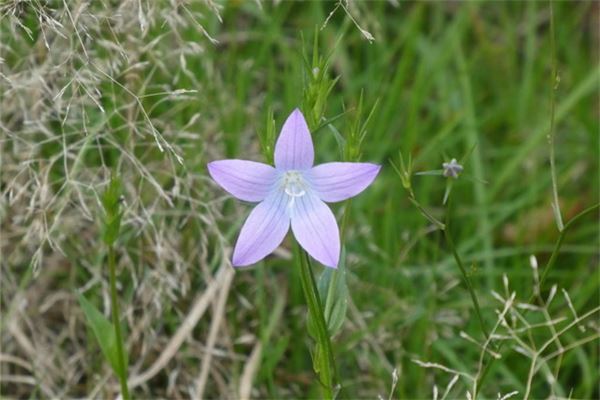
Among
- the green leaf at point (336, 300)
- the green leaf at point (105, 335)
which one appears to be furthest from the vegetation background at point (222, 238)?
the green leaf at point (336, 300)

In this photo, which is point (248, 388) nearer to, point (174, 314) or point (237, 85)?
point (174, 314)

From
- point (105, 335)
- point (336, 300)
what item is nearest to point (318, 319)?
point (336, 300)

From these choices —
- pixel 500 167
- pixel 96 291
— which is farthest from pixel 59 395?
pixel 500 167

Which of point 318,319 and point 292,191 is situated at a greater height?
point 292,191

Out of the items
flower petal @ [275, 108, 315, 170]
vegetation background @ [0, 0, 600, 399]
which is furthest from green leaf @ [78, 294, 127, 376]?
flower petal @ [275, 108, 315, 170]

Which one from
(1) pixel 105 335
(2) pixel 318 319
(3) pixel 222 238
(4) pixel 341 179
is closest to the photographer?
(4) pixel 341 179

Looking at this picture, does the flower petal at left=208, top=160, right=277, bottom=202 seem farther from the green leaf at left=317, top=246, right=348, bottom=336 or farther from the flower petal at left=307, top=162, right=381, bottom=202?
the green leaf at left=317, top=246, right=348, bottom=336

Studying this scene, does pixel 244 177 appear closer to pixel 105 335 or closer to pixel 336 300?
pixel 336 300

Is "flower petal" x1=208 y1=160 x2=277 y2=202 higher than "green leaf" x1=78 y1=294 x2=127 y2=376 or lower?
higher

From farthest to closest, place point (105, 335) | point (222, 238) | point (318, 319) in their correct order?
point (222, 238)
point (105, 335)
point (318, 319)
